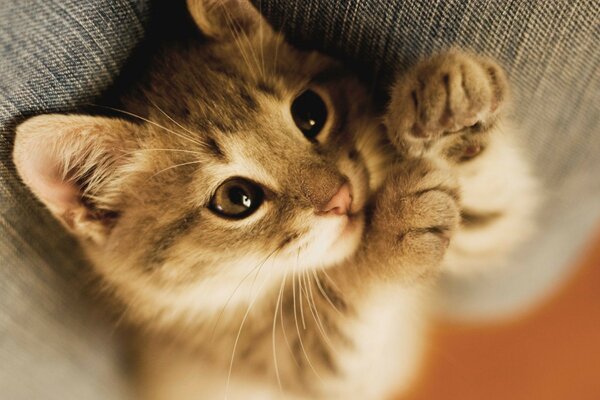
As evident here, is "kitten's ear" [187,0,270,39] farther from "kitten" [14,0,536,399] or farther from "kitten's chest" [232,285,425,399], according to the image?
"kitten's chest" [232,285,425,399]

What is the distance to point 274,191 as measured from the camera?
84 cm

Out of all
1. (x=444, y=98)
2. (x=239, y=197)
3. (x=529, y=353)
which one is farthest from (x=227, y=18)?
(x=529, y=353)

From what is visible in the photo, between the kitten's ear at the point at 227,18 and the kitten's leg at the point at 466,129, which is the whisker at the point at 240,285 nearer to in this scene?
the kitten's leg at the point at 466,129

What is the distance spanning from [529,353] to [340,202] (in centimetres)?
117

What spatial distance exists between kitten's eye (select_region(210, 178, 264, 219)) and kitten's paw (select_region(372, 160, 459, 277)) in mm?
212

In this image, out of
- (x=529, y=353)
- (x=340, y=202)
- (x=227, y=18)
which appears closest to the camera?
(x=340, y=202)

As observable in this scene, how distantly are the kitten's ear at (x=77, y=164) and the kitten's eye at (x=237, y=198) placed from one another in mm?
178

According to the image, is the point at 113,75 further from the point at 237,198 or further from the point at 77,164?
the point at 237,198

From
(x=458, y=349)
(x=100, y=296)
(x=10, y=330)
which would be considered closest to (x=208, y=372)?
(x=100, y=296)

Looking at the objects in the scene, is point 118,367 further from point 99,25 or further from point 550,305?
point 550,305

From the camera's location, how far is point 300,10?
0.85 m

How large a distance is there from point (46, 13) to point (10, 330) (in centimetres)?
59

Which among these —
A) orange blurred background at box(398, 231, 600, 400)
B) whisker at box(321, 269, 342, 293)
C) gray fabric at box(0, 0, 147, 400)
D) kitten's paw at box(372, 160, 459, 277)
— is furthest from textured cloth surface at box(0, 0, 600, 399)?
orange blurred background at box(398, 231, 600, 400)

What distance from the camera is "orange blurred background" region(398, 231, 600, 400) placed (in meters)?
1.60
